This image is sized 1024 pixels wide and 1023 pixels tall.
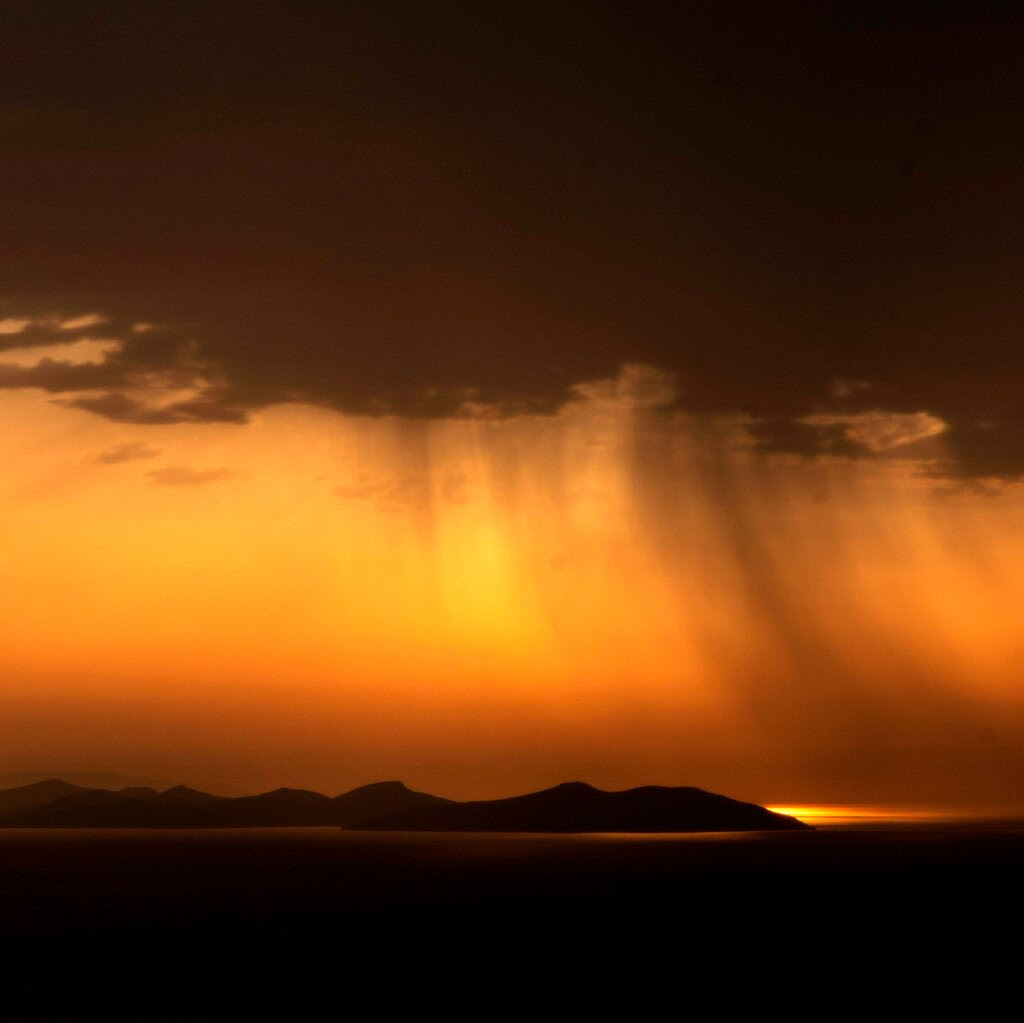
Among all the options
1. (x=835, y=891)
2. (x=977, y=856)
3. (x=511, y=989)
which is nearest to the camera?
(x=511, y=989)

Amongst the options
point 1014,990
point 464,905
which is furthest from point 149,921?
point 1014,990

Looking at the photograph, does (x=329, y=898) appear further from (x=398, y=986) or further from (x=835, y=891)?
(x=398, y=986)

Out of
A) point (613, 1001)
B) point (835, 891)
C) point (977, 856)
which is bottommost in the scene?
point (613, 1001)

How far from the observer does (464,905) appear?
67.8 m

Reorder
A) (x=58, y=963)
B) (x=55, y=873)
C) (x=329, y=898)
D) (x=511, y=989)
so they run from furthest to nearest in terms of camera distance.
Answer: (x=55, y=873)
(x=329, y=898)
(x=58, y=963)
(x=511, y=989)

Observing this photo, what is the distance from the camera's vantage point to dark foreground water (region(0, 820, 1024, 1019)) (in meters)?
35.5

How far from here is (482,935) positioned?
50.6 meters

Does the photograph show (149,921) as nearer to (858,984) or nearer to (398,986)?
(398,986)

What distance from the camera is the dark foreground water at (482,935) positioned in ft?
116

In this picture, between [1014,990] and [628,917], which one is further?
[628,917]

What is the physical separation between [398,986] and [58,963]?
11285 millimetres

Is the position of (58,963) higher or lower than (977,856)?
lower

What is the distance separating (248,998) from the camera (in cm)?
3341

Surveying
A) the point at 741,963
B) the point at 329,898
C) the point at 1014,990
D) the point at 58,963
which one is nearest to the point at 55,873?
the point at 329,898
